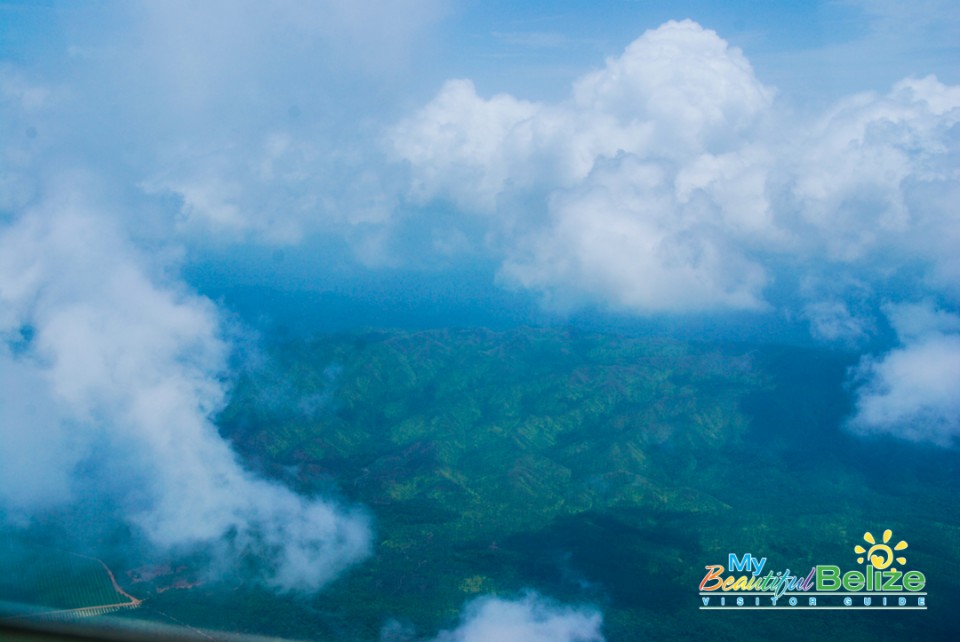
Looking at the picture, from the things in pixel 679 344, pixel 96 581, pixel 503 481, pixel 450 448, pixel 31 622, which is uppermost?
pixel 679 344

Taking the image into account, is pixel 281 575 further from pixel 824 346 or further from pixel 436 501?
pixel 824 346

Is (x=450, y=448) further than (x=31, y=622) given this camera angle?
Yes

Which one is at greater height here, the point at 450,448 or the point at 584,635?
the point at 450,448

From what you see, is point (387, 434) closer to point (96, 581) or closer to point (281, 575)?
point (281, 575)

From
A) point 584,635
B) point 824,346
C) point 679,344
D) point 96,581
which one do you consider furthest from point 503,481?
point 824,346

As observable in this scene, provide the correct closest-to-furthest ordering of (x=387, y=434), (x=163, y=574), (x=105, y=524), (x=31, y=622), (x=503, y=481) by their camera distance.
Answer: (x=31, y=622), (x=163, y=574), (x=105, y=524), (x=503, y=481), (x=387, y=434)

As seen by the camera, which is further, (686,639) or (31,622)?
(686,639)

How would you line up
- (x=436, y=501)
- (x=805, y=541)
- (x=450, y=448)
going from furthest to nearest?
(x=450, y=448), (x=436, y=501), (x=805, y=541)

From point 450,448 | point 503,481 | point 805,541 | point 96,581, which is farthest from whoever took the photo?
point 450,448

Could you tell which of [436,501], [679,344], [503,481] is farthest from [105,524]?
[679,344]
